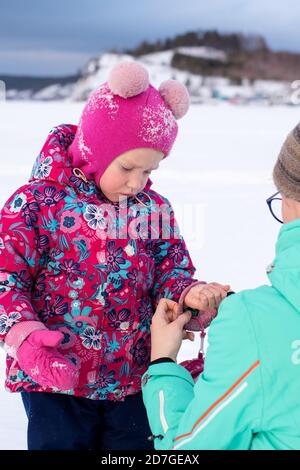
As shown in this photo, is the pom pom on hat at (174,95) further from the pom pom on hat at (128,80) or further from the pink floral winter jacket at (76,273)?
the pink floral winter jacket at (76,273)

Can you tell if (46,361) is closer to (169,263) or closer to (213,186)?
(169,263)

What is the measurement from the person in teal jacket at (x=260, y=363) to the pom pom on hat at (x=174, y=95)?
680mm

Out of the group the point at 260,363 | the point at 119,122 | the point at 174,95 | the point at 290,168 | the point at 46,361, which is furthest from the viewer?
the point at 174,95

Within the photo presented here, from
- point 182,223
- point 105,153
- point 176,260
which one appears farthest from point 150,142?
point 182,223

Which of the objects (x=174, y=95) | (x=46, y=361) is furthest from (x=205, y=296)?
(x=174, y=95)

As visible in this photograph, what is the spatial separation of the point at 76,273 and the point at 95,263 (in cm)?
6

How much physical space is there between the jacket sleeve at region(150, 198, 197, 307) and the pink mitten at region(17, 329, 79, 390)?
45 centimetres

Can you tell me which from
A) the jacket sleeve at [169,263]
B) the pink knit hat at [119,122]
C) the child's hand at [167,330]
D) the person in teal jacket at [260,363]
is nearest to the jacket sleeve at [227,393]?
the person in teal jacket at [260,363]

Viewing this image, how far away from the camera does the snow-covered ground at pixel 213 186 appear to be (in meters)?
4.56

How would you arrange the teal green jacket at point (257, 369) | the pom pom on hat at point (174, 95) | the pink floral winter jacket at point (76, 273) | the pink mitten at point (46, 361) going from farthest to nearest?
the pom pom on hat at point (174, 95) < the pink floral winter jacket at point (76, 273) < the pink mitten at point (46, 361) < the teal green jacket at point (257, 369)

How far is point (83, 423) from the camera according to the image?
6.46 feet

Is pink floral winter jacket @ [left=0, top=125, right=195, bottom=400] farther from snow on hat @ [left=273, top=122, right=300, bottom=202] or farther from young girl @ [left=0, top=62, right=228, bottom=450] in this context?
snow on hat @ [left=273, top=122, right=300, bottom=202]

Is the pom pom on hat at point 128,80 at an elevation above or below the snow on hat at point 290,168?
above

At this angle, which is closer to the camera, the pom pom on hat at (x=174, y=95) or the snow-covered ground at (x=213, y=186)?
the pom pom on hat at (x=174, y=95)
